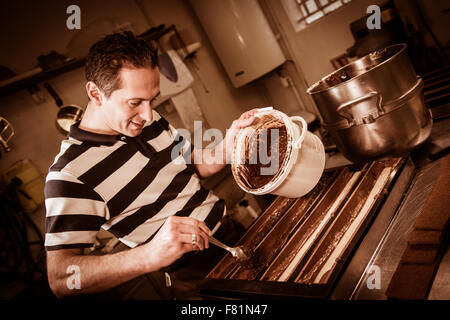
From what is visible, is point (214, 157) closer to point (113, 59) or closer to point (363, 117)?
point (113, 59)

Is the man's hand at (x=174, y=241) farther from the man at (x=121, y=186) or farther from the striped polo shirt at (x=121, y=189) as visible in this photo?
the striped polo shirt at (x=121, y=189)

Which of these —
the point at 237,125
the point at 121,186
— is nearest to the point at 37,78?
the point at 121,186

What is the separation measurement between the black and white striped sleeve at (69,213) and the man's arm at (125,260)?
59 millimetres

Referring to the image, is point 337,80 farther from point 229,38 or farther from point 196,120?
point 229,38

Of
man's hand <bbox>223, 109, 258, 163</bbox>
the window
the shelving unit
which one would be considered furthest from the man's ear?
the window

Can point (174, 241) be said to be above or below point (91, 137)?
below

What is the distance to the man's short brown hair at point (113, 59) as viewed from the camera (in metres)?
1.53

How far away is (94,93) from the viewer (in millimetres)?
1627

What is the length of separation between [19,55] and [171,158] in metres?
2.56

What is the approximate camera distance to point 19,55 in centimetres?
319

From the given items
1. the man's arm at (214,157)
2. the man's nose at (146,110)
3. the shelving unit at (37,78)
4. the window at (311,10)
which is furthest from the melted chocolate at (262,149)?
the window at (311,10)

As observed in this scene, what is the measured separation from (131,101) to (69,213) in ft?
2.18
